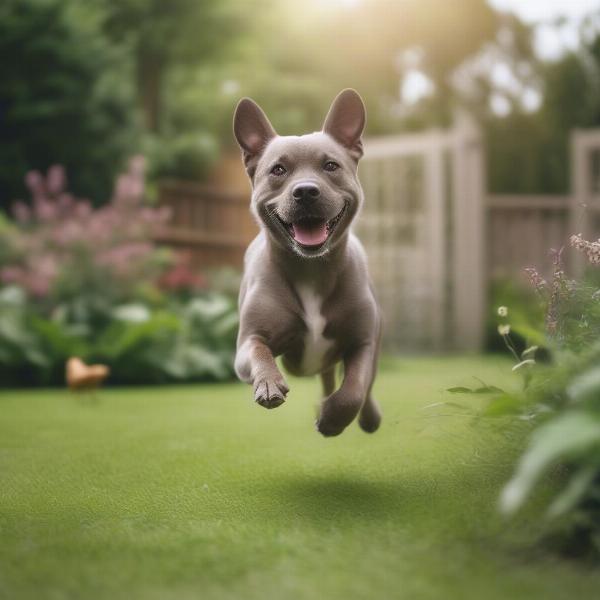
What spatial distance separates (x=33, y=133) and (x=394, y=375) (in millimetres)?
5257

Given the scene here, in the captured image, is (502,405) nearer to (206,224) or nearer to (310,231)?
(310,231)

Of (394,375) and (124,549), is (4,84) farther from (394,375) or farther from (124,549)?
(124,549)

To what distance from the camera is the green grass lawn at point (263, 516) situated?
4.36 feet

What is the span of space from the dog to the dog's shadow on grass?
168 mm

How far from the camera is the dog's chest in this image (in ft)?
7.54

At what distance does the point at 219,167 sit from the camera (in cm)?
1154

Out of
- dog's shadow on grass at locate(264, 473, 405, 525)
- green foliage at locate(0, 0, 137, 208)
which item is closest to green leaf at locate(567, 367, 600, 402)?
dog's shadow on grass at locate(264, 473, 405, 525)

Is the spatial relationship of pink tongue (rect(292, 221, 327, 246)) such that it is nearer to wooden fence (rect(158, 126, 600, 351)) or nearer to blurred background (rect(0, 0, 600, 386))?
blurred background (rect(0, 0, 600, 386))

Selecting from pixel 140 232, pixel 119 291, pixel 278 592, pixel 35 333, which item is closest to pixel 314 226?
pixel 278 592

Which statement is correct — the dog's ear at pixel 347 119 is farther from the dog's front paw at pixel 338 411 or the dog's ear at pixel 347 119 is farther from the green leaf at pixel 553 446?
the green leaf at pixel 553 446

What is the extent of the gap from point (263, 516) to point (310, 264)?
2.74 feet

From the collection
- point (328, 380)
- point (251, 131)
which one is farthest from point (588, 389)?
point (328, 380)

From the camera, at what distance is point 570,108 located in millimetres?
13961

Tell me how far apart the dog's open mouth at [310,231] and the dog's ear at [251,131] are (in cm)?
37
